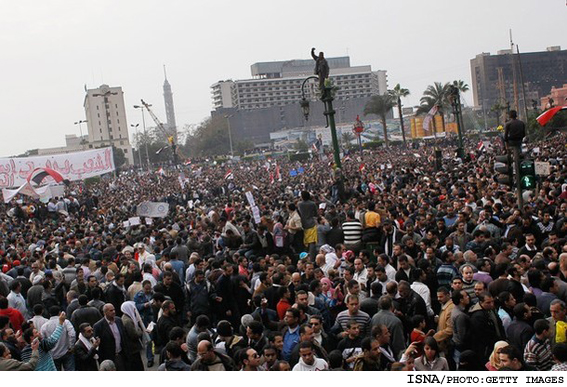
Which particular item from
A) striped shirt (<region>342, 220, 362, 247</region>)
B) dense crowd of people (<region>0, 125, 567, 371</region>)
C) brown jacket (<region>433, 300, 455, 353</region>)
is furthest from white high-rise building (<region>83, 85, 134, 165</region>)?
brown jacket (<region>433, 300, 455, 353</region>)

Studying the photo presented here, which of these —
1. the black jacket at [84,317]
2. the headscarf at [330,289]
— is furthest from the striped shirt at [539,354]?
the black jacket at [84,317]

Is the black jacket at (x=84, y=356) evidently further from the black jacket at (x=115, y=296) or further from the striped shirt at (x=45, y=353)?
the black jacket at (x=115, y=296)

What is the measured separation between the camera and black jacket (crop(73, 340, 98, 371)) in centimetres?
967

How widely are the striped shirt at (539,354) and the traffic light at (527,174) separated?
6.23 m

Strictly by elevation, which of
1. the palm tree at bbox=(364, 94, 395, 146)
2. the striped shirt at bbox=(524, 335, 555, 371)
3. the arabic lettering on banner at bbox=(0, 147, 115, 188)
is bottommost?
the striped shirt at bbox=(524, 335, 555, 371)

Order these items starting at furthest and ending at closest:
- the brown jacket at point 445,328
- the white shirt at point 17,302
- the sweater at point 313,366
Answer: the white shirt at point 17,302 < the brown jacket at point 445,328 < the sweater at point 313,366

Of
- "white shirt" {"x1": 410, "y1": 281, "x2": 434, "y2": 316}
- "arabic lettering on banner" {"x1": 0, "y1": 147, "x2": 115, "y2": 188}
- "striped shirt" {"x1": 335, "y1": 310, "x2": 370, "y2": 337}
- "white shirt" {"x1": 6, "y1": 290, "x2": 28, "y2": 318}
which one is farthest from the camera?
"arabic lettering on banner" {"x1": 0, "y1": 147, "x2": 115, "y2": 188}

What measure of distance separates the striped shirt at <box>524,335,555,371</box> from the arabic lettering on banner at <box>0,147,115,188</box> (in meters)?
39.1

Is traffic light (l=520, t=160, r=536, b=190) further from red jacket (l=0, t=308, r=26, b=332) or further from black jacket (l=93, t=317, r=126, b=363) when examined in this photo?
red jacket (l=0, t=308, r=26, b=332)

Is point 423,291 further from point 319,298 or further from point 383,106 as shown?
point 383,106

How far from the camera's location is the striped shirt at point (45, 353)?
30.5 ft

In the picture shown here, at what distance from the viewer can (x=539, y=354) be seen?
711 centimetres

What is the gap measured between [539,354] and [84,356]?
5395mm

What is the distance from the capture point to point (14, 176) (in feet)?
142
